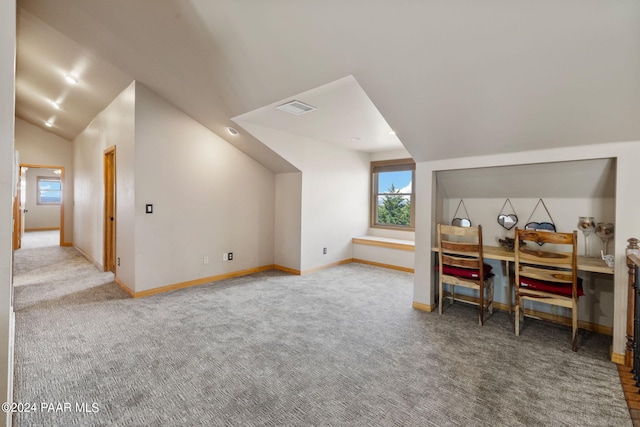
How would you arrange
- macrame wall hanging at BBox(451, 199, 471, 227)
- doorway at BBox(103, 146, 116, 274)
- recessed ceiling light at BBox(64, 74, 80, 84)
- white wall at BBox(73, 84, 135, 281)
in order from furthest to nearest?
doorway at BBox(103, 146, 116, 274)
recessed ceiling light at BBox(64, 74, 80, 84)
white wall at BBox(73, 84, 135, 281)
macrame wall hanging at BBox(451, 199, 471, 227)

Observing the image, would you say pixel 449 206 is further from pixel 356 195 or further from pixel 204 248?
pixel 204 248

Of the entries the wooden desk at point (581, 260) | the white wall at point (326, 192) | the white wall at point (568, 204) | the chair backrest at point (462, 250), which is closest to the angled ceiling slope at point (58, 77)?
the white wall at point (326, 192)

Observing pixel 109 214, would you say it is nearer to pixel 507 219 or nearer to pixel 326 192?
pixel 326 192

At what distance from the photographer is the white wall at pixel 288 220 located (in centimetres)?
500

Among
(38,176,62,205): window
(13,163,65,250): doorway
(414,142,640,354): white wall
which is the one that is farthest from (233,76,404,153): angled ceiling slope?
(38,176,62,205): window

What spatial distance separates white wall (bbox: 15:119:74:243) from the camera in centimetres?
704

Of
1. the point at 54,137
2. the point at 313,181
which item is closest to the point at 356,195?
the point at 313,181

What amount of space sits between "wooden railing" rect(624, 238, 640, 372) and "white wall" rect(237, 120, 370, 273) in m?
3.85

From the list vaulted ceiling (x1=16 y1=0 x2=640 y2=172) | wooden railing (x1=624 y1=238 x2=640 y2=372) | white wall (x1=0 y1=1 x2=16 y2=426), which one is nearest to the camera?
white wall (x1=0 y1=1 x2=16 y2=426)

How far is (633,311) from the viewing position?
7.24ft

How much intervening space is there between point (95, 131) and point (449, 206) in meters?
6.43

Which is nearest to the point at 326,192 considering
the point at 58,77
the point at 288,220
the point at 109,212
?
the point at 288,220

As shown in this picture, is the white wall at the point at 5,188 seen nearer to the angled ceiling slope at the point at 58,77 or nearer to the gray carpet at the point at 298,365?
the gray carpet at the point at 298,365

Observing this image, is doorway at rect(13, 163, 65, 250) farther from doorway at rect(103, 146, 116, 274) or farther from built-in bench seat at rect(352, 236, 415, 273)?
built-in bench seat at rect(352, 236, 415, 273)
